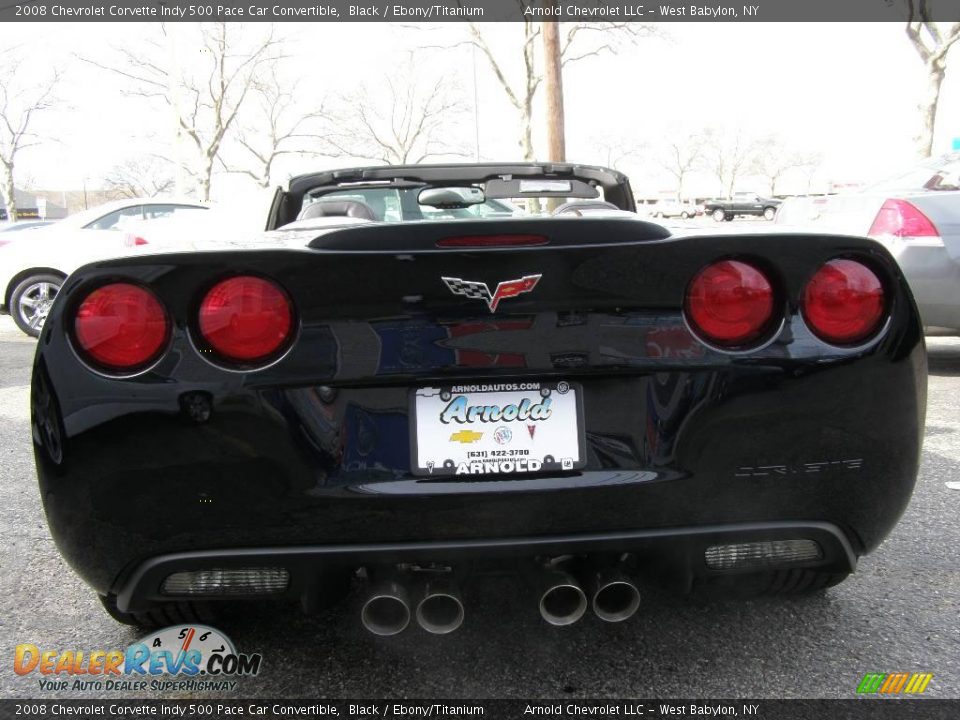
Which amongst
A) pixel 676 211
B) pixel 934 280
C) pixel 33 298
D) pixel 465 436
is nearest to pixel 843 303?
pixel 465 436

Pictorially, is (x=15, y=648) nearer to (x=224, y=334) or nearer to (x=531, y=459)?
(x=224, y=334)

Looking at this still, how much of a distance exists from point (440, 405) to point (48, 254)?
8.44 metres

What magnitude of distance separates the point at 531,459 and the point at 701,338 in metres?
0.45

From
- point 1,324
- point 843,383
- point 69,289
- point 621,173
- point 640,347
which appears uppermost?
point 621,173

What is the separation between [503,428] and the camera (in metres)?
1.59

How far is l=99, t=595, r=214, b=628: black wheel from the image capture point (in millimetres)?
1899

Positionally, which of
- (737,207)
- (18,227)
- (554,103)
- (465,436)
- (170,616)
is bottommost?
(737,207)

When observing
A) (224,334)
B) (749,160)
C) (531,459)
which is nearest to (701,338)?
(531,459)

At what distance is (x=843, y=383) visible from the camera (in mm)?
1638

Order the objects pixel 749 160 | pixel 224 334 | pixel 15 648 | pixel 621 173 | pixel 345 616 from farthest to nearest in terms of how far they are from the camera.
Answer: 1. pixel 749 160
2. pixel 621 173
3. pixel 345 616
4. pixel 15 648
5. pixel 224 334

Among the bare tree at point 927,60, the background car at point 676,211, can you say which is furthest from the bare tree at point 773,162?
the bare tree at point 927,60

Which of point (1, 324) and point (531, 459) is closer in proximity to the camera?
point (531, 459)

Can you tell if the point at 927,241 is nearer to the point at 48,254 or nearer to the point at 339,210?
the point at 339,210

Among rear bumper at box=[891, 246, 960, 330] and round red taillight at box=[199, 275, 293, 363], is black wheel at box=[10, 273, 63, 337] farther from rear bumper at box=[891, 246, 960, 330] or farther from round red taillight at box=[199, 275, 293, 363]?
rear bumper at box=[891, 246, 960, 330]
